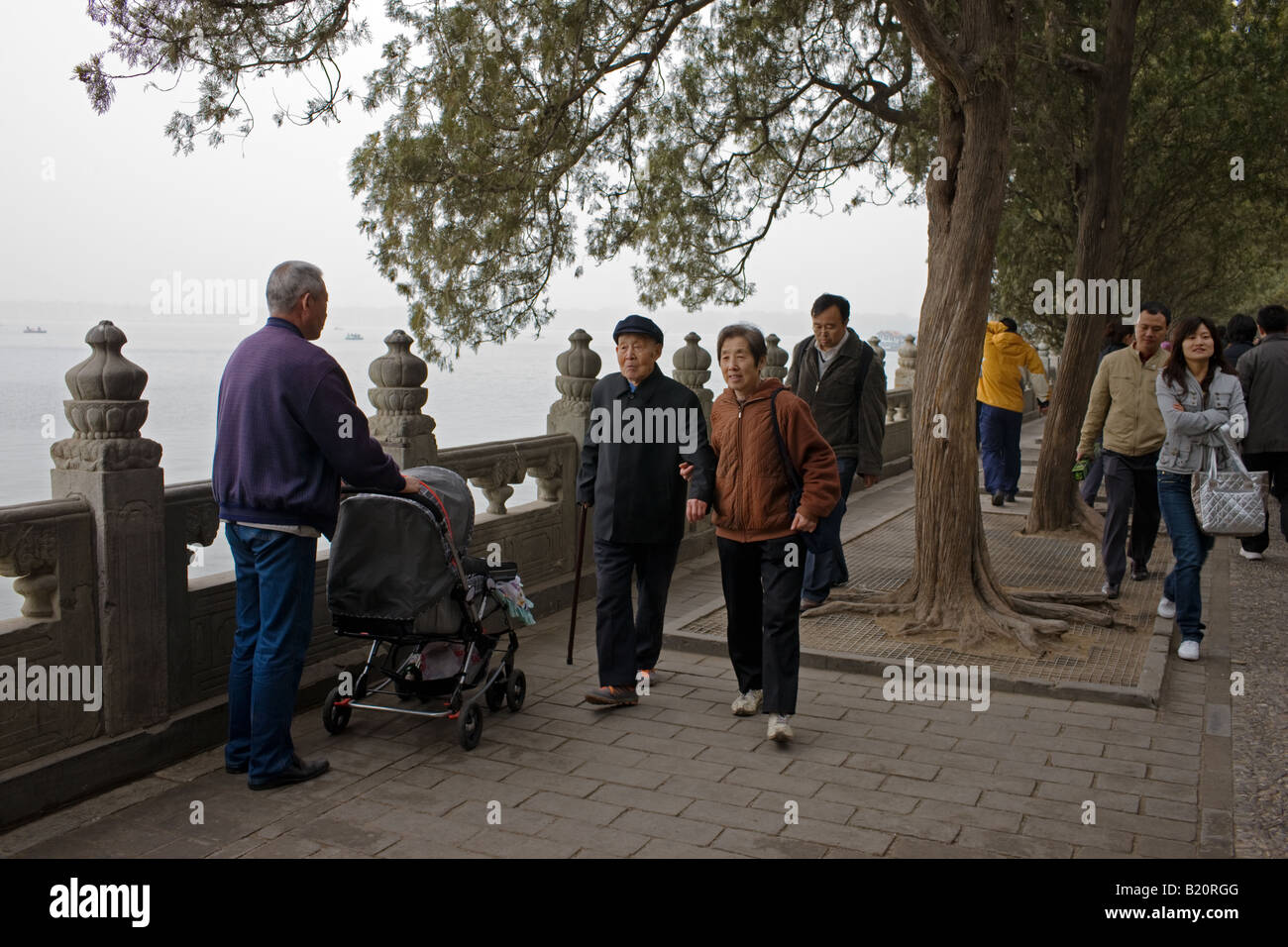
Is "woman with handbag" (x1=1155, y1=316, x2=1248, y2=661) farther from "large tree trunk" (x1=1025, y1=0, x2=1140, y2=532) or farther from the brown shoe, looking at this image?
"large tree trunk" (x1=1025, y1=0, x2=1140, y2=532)

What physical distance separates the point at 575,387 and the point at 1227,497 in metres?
4.49

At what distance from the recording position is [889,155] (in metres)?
13.1

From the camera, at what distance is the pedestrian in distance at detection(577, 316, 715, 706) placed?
5895mm

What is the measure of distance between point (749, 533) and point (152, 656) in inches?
109

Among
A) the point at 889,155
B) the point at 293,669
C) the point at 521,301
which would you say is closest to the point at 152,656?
the point at 293,669

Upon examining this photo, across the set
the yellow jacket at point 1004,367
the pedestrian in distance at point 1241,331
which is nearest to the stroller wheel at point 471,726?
the pedestrian in distance at point 1241,331

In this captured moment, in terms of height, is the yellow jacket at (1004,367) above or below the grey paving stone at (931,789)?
above

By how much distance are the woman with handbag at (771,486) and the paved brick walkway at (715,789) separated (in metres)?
0.38

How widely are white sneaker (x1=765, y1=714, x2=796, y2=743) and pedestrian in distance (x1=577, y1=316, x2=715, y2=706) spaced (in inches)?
35.3

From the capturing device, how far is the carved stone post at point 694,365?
415 inches

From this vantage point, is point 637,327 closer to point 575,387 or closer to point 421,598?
point 421,598

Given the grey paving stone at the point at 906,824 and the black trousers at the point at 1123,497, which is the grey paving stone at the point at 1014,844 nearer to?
the grey paving stone at the point at 906,824

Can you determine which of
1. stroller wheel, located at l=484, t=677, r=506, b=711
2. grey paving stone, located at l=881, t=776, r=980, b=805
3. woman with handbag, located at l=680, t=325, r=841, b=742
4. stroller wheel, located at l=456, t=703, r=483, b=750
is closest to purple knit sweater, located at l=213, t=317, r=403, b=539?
stroller wheel, located at l=456, t=703, r=483, b=750
